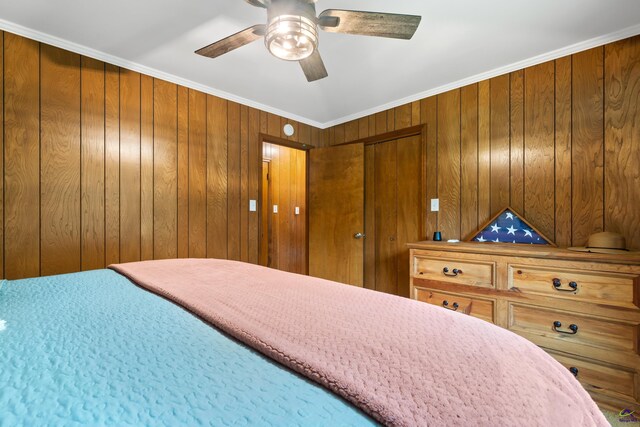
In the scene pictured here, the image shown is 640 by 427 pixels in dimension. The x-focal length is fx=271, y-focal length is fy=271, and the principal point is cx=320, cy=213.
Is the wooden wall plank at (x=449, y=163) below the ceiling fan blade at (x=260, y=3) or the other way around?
below

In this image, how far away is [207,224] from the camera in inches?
103

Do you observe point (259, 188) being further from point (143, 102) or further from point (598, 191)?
point (598, 191)

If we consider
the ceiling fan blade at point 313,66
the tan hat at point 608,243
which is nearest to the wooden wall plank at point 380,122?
the ceiling fan blade at point 313,66

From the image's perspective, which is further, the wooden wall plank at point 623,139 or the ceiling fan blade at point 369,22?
the wooden wall plank at point 623,139

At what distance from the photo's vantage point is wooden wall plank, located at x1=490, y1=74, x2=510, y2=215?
224 centimetres

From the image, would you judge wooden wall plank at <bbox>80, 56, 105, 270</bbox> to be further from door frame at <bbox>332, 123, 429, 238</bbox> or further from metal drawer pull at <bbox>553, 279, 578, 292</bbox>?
metal drawer pull at <bbox>553, 279, 578, 292</bbox>

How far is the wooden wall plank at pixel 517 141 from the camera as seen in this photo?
7.11 ft

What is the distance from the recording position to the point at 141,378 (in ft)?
1.52

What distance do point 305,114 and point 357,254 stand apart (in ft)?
5.99

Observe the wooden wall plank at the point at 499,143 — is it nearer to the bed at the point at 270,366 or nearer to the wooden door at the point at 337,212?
the wooden door at the point at 337,212

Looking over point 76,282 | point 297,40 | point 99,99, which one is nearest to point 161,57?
point 99,99

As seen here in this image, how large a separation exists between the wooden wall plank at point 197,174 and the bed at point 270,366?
1.66 meters

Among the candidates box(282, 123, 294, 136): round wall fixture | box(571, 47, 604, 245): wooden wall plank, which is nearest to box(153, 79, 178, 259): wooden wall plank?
box(282, 123, 294, 136): round wall fixture

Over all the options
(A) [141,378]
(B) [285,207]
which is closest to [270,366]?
(A) [141,378]
